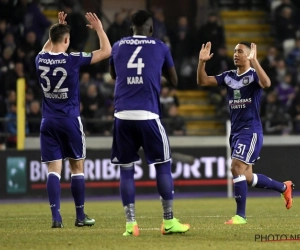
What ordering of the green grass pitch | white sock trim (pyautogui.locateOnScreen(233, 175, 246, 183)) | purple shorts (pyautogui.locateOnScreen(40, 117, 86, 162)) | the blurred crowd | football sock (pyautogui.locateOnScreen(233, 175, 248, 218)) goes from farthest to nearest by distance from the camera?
1. the blurred crowd
2. white sock trim (pyautogui.locateOnScreen(233, 175, 246, 183))
3. football sock (pyautogui.locateOnScreen(233, 175, 248, 218))
4. purple shorts (pyautogui.locateOnScreen(40, 117, 86, 162))
5. the green grass pitch

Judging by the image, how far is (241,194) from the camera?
1243 cm

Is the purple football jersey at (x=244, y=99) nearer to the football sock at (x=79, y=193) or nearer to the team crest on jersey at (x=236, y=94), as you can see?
the team crest on jersey at (x=236, y=94)

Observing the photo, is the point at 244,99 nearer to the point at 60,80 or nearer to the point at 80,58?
the point at 80,58

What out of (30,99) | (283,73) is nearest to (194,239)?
(30,99)

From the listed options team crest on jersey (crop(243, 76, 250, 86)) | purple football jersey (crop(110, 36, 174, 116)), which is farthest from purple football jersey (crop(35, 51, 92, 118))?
team crest on jersey (crop(243, 76, 250, 86))

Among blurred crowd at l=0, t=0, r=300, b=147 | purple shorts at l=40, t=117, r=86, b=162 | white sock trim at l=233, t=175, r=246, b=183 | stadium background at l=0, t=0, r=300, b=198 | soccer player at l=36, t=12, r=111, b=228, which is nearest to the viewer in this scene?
soccer player at l=36, t=12, r=111, b=228

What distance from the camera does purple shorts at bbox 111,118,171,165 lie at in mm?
10195

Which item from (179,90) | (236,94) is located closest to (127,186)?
→ (236,94)

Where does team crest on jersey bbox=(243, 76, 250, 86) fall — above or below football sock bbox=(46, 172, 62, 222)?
above

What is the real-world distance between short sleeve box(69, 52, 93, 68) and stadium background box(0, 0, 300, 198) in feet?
31.1

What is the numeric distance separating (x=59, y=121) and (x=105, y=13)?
15.5 metres

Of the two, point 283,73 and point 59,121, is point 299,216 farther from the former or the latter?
point 283,73

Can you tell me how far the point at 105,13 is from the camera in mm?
27172
